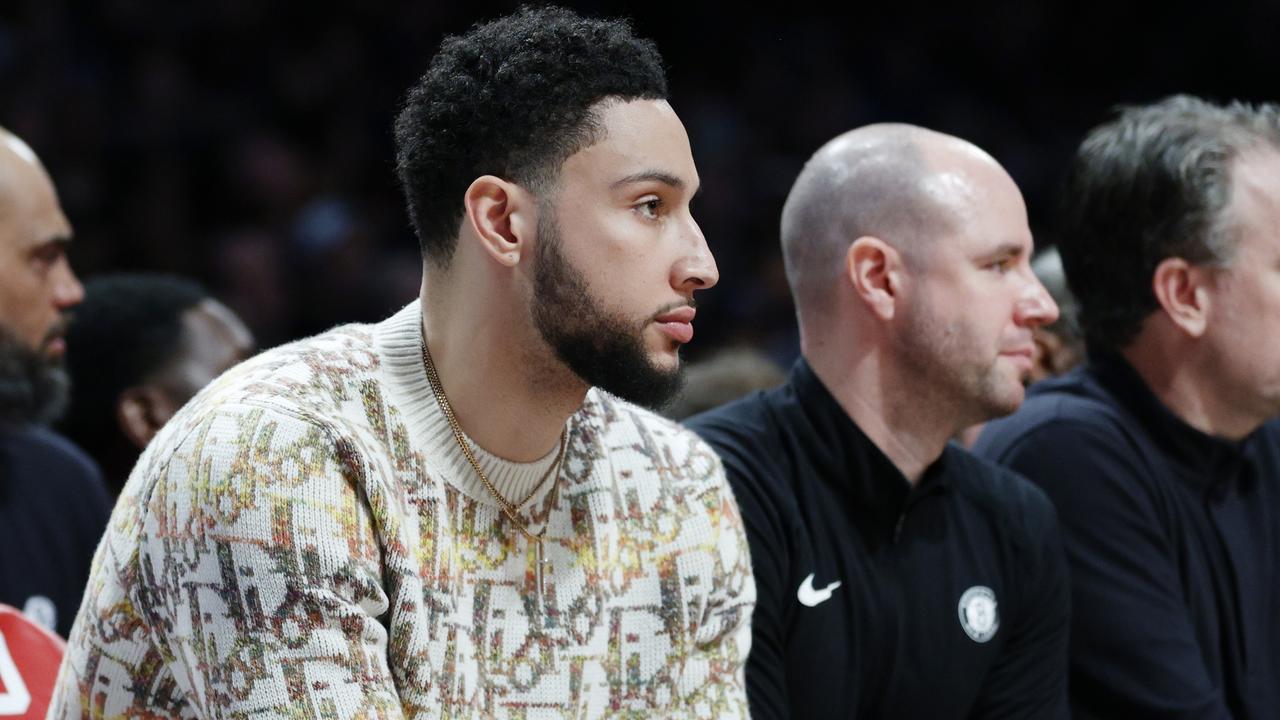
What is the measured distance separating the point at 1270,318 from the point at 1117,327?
10.5 inches

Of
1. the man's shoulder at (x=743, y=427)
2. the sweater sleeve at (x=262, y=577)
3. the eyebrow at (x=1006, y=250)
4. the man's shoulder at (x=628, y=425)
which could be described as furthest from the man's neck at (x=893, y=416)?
the sweater sleeve at (x=262, y=577)

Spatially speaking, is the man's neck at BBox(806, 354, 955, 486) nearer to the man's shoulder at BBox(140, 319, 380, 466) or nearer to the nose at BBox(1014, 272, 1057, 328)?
the nose at BBox(1014, 272, 1057, 328)

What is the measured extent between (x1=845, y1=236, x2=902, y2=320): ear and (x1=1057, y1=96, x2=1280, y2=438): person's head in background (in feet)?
1.87

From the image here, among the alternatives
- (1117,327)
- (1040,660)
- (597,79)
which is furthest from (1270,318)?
(597,79)

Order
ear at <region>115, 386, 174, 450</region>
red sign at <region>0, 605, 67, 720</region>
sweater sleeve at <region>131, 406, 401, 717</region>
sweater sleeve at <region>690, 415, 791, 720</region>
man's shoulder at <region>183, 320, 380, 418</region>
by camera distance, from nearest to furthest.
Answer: sweater sleeve at <region>131, 406, 401, 717</region>
man's shoulder at <region>183, 320, 380, 418</region>
red sign at <region>0, 605, 67, 720</region>
sweater sleeve at <region>690, 415, 791, 720</region>
ear at <region>115, 386, 174, 450</region>

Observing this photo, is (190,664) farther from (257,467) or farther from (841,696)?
(841,696)

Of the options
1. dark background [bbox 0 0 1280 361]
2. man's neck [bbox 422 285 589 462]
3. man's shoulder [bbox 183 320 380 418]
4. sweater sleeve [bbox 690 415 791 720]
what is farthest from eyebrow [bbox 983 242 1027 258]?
dark background [bbox 0 0 1280 361]

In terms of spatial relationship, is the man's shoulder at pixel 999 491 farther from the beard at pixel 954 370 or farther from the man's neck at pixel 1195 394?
the man's neck at pixel 1195 394

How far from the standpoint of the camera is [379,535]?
1753 millimetres

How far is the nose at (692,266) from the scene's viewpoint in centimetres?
190

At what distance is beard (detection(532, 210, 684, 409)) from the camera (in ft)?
6.15

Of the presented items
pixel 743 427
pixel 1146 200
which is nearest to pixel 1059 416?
pixel 1146 200

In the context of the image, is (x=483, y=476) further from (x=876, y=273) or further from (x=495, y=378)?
(x=876, y=273)

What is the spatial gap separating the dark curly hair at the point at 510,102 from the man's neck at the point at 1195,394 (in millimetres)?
1328
